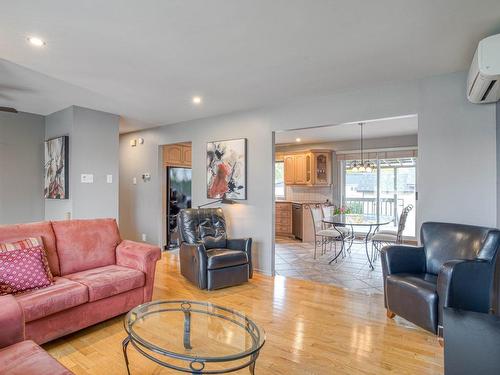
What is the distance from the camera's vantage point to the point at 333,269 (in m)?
4.66

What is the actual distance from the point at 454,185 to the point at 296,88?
207cm

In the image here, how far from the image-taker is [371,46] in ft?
8.53

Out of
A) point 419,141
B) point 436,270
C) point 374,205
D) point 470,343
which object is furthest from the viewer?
point 374,205

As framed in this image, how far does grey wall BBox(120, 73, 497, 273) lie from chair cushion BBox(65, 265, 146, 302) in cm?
206

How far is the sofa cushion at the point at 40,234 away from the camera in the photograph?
2.56 metres

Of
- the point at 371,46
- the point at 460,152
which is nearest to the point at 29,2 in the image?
the point at 371,46

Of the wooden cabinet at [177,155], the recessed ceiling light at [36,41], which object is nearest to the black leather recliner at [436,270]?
the recessed ceiling light at [36,41]

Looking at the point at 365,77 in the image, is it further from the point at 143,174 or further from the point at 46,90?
the point at 143,174

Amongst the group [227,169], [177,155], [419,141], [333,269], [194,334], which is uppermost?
[177,155]

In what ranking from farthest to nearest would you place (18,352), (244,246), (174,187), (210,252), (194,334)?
(174,187) → (244,246) → (210,252) → (194,334) → (18,352)

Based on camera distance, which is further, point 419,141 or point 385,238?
point 385,238

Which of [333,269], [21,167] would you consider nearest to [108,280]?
[333,269]

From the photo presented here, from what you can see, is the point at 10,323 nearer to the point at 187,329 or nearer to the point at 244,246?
the point at 187,329

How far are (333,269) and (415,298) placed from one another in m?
2.18
